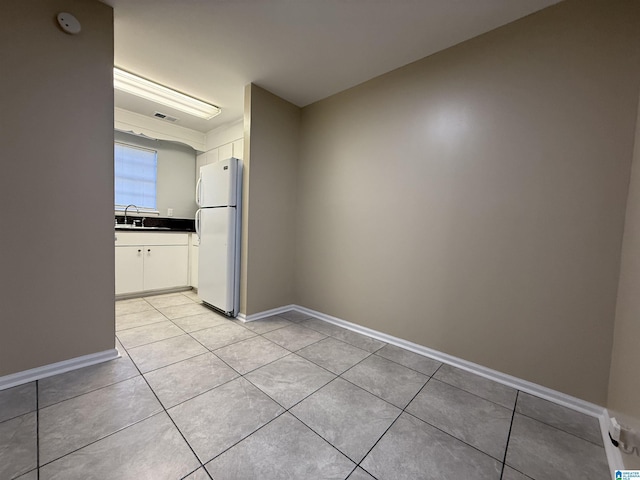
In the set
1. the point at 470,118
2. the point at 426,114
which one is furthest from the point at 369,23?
the point at 470,118

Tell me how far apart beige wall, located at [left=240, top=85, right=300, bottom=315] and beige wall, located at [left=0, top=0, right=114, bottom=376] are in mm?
1138

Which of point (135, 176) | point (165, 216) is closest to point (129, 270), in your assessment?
point (165, 216)

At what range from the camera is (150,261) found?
3.39 metres

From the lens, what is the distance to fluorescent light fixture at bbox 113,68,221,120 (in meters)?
2.52

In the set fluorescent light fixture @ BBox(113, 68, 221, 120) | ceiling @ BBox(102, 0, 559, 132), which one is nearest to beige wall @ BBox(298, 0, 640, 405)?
ceiling @ BBox(102, 0, 559, 132)

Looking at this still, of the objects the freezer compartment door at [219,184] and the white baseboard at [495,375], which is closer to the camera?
the white baseboard at [495,375]

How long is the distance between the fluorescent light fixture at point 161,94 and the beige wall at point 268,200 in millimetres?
865

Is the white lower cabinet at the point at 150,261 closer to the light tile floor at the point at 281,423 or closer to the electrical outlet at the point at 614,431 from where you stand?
the light tile floor at the point at 281,423

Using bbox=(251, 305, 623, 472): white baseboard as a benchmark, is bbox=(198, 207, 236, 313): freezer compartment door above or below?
above

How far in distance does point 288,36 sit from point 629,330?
2.77 m

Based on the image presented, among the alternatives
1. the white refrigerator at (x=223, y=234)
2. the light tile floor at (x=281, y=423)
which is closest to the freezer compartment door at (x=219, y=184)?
the white refrigerator at (x=223, y=234)

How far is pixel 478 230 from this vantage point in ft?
6.01

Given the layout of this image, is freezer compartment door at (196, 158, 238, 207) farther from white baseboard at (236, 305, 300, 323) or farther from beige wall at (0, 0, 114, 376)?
white baseboard at (236, 305, 300, 323)

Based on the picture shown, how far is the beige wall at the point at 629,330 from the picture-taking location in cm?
105
